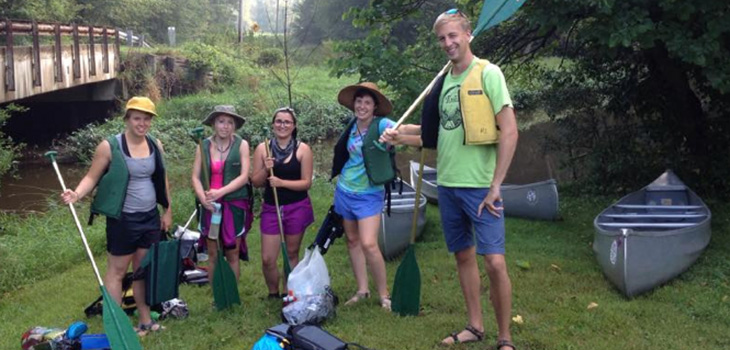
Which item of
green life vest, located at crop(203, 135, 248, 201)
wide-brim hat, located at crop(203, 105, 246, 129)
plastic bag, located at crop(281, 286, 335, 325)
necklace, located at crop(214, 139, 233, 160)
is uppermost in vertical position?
wide-brim hat, located at crop(203, 105, 246, 129)

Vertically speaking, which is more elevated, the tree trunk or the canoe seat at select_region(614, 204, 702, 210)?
the tree trunk

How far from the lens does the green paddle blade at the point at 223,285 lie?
506cm

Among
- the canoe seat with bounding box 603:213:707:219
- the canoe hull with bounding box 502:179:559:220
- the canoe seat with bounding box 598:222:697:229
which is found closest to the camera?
the canoe seat with bounding box 598:222:697:229

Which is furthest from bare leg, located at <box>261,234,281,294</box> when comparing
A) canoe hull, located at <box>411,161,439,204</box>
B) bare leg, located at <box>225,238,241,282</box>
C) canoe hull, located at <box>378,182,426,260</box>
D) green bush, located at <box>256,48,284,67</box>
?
green bush, located at <box>256,48,284,67</box>

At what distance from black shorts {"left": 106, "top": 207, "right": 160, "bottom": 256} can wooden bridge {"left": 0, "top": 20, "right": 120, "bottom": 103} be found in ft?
34.4

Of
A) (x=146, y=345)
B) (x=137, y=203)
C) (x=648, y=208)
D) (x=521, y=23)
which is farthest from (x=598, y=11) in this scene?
(x=146, y=345)

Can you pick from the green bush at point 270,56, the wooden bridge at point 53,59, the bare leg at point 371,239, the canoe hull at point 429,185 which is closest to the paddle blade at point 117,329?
the bare leg at point 371,239

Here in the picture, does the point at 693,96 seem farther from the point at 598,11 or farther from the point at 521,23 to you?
the point at 598,11

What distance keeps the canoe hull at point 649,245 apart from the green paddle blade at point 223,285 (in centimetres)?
288

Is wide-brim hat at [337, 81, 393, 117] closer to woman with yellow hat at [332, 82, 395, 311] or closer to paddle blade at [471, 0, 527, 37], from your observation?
woman with yellow hat at [332, 82, 395, 311]

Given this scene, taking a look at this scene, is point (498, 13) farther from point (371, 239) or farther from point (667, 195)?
point (667, 195)

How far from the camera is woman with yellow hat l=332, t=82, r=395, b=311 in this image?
15.8ft

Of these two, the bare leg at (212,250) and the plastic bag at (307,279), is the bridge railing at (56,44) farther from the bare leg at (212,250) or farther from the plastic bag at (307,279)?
the plastic bag at (307,279)

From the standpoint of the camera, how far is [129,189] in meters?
4.49
